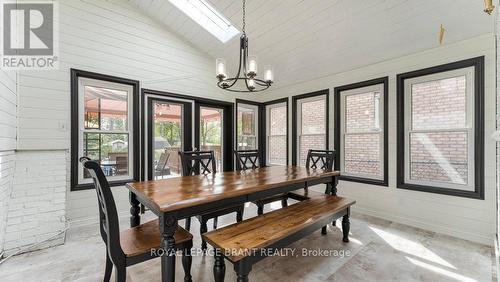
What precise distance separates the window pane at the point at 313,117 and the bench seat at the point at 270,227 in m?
2.06

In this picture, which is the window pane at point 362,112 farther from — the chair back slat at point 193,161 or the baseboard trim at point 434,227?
the chair back slat at point 193,161

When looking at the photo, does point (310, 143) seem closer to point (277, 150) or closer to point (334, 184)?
point (277, 150)

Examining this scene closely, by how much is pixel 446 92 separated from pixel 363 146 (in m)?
1.31

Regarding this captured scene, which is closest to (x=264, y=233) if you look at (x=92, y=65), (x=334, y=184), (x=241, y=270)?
(x=241, y=270)

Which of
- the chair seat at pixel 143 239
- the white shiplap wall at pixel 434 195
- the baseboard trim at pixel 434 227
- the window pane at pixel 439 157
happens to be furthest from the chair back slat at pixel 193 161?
the window pane at pixel 439 157

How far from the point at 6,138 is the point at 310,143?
4.44m

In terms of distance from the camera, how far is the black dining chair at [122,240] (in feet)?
4.40

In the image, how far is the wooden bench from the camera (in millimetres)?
1411

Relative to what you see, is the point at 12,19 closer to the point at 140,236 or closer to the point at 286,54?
the point at 140,236

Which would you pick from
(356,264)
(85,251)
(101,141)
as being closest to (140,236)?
(85,251)

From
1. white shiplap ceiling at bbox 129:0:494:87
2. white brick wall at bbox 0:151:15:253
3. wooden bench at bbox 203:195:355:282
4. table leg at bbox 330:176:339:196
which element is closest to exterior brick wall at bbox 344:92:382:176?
white shiplap ceiling at bbox 129:0:494:87

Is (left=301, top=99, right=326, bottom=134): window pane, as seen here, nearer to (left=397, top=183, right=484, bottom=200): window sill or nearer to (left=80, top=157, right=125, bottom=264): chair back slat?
(left=397, top=183, right=484, bottom=200): window sill

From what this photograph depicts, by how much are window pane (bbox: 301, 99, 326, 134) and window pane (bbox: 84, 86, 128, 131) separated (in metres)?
3.41

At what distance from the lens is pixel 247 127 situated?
525cm
